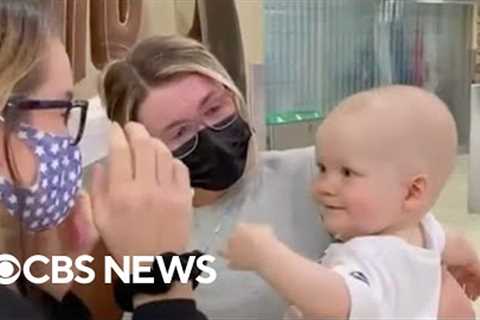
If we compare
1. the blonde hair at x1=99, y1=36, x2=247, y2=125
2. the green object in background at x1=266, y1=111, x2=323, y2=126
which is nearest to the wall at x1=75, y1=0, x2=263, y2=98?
the blonde hair at x1=99, y1=36, x2=247, y2=125

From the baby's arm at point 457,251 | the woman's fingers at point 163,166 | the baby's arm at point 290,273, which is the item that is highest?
the woman's fingers at point 163,166

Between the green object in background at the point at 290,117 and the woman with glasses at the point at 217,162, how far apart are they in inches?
57.7

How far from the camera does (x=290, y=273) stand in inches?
40.1

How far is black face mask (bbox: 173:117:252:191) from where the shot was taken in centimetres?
133

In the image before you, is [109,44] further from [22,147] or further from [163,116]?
[22,147]

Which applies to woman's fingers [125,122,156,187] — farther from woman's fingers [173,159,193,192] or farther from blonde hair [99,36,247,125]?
blonde hair [99,36,247,125]

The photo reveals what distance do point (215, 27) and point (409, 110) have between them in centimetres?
106

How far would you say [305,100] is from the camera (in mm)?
3438

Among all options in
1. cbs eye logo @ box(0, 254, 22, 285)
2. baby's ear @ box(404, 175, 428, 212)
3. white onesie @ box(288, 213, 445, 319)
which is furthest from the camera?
baby's ear @ box(404, 175, 428, 212)

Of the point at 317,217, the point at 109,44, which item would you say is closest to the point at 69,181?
the point at 317,217

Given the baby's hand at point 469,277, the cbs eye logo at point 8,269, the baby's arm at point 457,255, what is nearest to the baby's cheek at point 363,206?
the baby's arm at point 457,255

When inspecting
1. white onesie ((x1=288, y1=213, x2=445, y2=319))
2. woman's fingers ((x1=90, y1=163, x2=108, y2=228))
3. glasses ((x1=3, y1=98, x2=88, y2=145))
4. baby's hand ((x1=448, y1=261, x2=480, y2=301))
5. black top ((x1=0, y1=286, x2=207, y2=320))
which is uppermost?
glasses ((x1=3, y1=98, x2=88, y2=145))

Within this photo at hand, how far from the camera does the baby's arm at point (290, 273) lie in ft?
3.30

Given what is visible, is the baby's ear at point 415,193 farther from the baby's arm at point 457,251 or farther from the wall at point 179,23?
the wall at point 179,23
